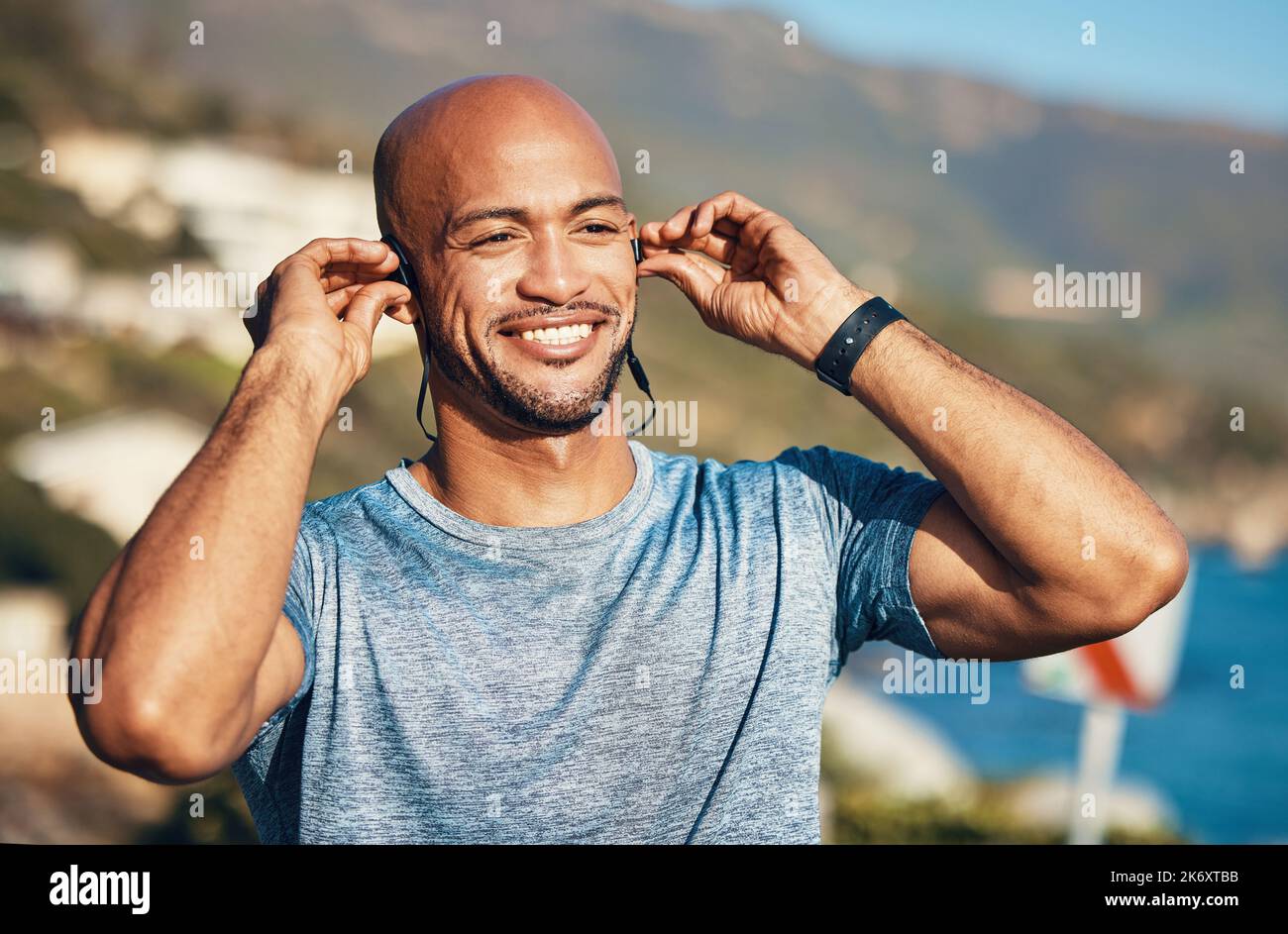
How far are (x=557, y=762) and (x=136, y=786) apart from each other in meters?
14.4

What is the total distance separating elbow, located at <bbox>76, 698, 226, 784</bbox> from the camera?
8.08 feet

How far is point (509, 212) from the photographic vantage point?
10.8ft

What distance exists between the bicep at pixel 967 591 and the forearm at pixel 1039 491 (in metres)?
0.07

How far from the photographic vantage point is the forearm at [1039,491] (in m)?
2.99

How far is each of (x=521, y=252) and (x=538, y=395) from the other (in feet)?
1.25

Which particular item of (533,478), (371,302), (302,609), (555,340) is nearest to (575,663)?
(533,478)

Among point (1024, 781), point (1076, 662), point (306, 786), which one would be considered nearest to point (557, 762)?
point (306, 786)

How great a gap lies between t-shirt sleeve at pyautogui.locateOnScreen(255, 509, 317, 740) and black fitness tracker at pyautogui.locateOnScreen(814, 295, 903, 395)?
1.38 m
